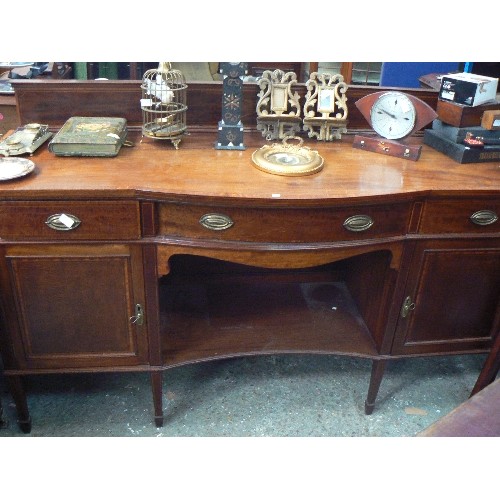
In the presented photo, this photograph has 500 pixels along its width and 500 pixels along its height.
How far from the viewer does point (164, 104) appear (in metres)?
1.39

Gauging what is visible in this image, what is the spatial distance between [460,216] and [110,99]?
98 centimetres

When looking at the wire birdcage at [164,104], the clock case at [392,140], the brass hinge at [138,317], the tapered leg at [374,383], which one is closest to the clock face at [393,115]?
the clock case at [392,140]

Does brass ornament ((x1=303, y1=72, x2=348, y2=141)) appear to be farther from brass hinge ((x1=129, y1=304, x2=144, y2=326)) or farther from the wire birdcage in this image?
brass hinge ((x1=129, y1=304, x2=144, y2=326))

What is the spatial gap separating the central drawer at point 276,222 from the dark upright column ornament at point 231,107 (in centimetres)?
29

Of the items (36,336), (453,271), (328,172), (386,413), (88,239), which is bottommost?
(386,413)

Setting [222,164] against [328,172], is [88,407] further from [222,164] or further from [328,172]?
[328,172]

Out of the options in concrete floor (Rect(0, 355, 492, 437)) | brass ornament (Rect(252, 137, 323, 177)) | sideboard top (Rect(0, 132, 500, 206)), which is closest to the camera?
sideboard top (Rect(0, 132, 500, 206))

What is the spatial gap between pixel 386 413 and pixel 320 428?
0.75 ft

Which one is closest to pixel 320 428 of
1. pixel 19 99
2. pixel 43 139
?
pixel 43 139

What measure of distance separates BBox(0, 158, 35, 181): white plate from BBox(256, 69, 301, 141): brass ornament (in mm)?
617

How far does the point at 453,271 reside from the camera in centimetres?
139

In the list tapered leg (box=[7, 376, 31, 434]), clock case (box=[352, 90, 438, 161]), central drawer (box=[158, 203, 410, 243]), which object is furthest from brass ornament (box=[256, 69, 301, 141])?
tapered leg (box=[7, 376, 31, 434])

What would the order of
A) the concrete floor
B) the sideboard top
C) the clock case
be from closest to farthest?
the sideboard top, the clock case, the concrete floor

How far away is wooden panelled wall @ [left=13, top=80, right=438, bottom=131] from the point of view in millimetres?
1425
